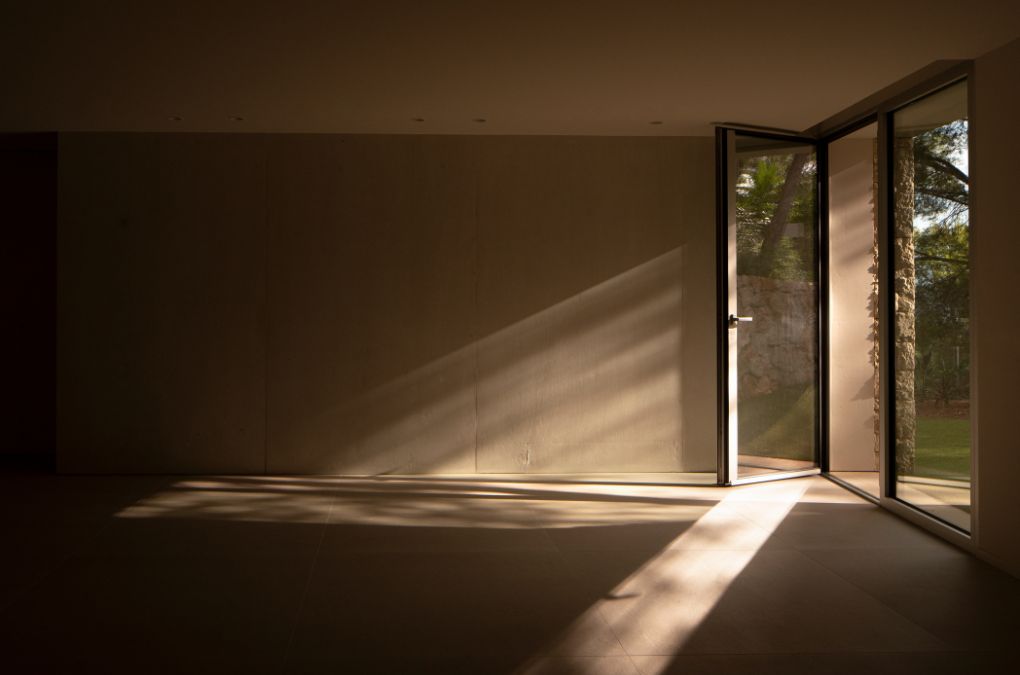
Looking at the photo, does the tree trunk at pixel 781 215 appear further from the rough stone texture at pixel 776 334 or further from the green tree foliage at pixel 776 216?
the rough stone texture at pixel 776 334

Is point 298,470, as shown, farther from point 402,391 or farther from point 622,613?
point 622,613

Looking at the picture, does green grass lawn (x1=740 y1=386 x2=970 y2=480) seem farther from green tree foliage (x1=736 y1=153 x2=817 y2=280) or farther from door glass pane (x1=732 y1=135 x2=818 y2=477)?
green tree foliage (x1=736 y1=153 x2=817 y2=280)

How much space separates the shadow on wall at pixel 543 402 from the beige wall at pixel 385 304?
2 centimetres

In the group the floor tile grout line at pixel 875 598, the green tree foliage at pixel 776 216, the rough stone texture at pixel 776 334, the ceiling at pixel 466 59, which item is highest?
the ceiling at pixel 466 59

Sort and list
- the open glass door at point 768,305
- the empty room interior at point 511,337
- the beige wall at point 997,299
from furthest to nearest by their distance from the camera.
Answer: the open glass door at point 768,305
the beige wall at point 997,299
the empty room interior at point 511,337

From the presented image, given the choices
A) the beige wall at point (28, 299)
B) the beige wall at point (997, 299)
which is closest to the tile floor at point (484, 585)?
the beige wall at point (997, 299)

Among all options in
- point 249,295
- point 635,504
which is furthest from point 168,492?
point 635,504

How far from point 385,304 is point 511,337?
3.30 feet

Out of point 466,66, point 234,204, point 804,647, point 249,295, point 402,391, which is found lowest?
point 804,647

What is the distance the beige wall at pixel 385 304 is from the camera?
23.2ft

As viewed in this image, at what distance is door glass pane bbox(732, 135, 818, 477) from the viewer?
675cm

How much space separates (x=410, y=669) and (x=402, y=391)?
4023 millimetres

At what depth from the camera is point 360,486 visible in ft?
22.1

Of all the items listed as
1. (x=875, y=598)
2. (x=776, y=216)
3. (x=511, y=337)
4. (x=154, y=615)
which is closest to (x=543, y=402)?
(x=511, y=337)
